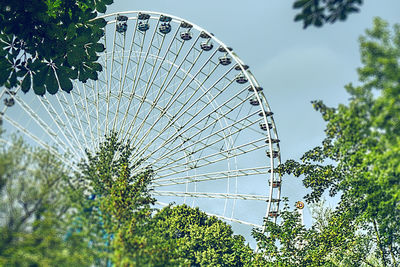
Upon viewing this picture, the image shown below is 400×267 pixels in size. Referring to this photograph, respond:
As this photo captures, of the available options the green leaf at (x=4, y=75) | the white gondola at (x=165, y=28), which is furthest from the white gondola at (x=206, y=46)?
the green leaf at (x=4, y=75)

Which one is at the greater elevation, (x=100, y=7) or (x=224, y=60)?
(x=224, y=60)

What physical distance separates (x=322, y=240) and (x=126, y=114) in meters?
Result: 15.9

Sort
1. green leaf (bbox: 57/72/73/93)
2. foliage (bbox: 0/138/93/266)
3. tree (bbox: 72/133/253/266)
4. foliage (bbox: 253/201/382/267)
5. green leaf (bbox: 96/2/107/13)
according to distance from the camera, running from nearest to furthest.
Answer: foliage (bbox: 0/138/93/266)
tree (bbox: 72/133/253/266)
green leaf (bbox: 57/72/73/93)
green leaf (bbox: 96/2/107/13)
foliage (bbox: 253/201/382/267)

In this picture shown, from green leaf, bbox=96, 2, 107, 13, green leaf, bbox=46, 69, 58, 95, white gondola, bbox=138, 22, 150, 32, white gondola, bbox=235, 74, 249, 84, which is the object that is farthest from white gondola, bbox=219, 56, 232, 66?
green leaf, bbox=46, 69, 58, 95

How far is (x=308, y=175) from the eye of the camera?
16453 mm

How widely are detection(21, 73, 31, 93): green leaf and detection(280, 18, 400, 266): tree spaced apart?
10660 mm

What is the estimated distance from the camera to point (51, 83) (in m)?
13.6

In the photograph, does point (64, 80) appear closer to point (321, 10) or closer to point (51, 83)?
point (51, 83)

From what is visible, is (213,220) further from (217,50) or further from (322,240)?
(322,240)

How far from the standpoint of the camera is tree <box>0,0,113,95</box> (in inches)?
500

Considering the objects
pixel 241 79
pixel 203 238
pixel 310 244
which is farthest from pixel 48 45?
pixel 203 238

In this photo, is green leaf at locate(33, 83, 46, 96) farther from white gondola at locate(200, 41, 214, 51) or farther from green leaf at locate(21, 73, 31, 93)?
white gondola at locate(200, 41, 214, 51)

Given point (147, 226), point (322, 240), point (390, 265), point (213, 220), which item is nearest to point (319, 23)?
point (147, 226)

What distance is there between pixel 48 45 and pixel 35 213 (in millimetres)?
6161
